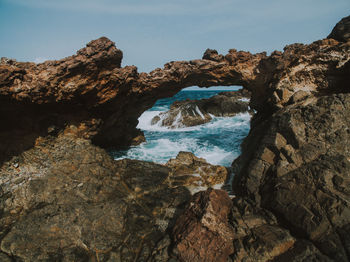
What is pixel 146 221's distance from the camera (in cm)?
471

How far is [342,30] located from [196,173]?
27.0ft

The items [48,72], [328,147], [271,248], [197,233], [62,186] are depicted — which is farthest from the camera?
[48,72]

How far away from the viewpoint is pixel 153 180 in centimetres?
643

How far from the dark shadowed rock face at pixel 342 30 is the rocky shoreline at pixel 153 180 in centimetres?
4

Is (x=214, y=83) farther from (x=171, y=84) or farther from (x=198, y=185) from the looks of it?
(x=198, y=185)

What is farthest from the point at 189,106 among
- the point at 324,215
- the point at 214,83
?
the point at 324,215

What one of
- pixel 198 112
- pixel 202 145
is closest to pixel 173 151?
pixel 202 145

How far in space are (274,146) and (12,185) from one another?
741 cm

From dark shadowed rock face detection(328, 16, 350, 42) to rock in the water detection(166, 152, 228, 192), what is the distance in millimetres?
7038

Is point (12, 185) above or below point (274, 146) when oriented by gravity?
below

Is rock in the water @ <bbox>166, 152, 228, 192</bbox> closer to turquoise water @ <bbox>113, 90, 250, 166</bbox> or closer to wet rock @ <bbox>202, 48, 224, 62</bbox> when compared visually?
turquoise water @ <bbox>113, 90, 250, 166</bbox>

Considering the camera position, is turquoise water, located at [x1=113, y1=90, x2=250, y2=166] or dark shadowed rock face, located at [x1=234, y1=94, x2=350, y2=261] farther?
turquoise water, located at [x1=113, y1=90, x2=250, y2=166]

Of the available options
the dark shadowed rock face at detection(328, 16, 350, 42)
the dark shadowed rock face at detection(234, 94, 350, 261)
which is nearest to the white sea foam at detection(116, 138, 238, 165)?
the dark shadowed rock face at detection(234, 94, 350, 261)

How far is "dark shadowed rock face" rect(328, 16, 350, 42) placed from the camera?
24.4ft
